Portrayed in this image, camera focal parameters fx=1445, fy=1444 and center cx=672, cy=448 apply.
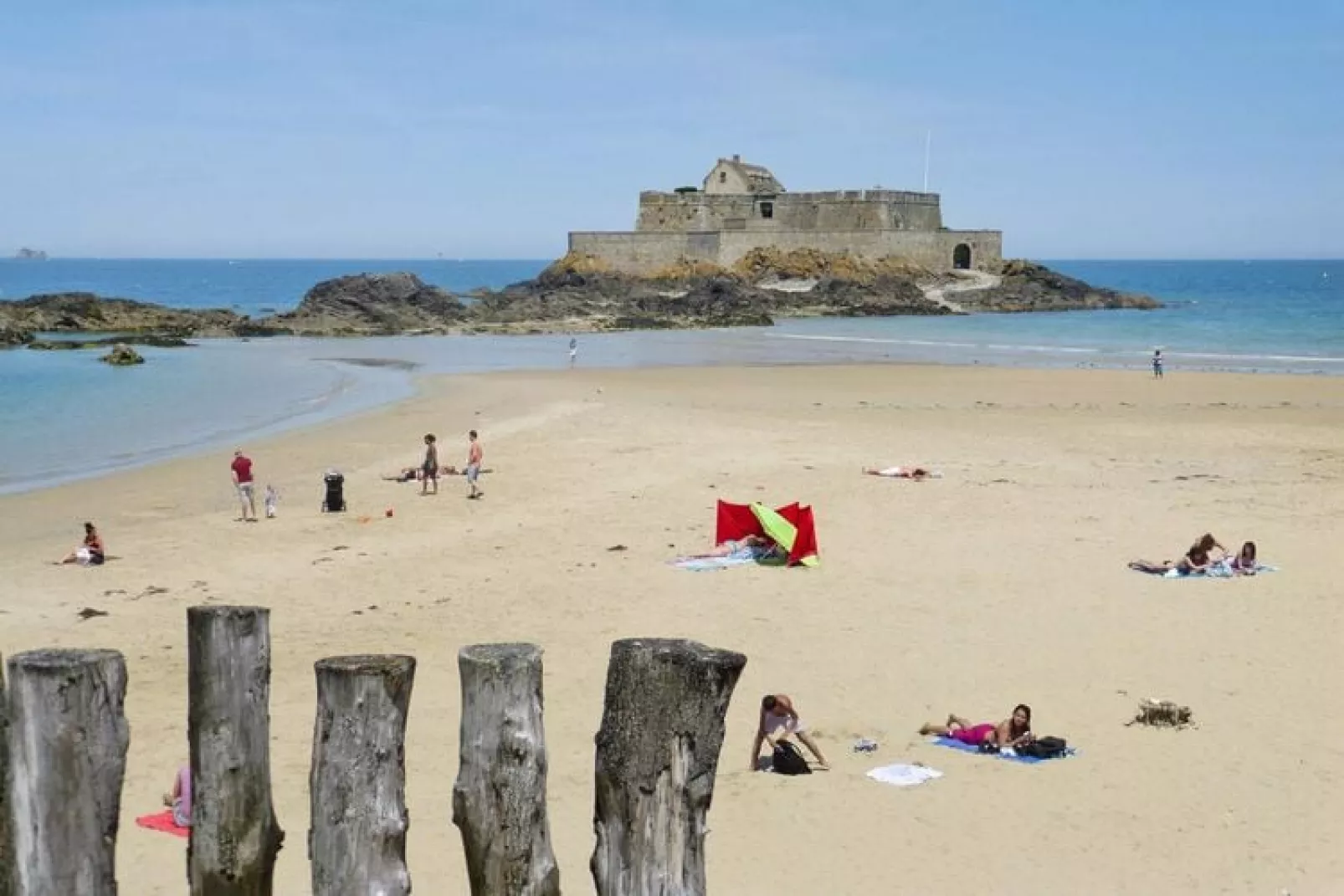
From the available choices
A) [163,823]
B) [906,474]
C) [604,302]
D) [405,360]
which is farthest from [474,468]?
[604,302]

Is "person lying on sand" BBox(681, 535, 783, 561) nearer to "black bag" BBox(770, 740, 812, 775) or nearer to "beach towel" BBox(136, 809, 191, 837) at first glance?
"black bag" BBox(770, 740, 812, 775)

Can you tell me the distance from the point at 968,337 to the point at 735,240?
25417 mm

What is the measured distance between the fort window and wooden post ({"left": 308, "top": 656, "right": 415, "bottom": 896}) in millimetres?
84008

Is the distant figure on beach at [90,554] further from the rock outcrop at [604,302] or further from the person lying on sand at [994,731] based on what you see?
the rock outcrop at [604,302]

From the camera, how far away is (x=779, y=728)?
8641 mm

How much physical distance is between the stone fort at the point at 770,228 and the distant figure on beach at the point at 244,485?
64472mm

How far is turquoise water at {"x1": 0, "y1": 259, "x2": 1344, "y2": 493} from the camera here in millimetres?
28500

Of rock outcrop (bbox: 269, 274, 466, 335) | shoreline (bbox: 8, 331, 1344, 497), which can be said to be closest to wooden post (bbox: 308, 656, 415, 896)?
shoreline (bbox: 8, 331, 1344, 497)

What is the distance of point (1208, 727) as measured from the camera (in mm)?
9328

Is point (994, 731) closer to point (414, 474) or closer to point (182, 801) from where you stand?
point (182, 801)

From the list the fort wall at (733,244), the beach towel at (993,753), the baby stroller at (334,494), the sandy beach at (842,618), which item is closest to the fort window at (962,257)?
the fort wall at (733,244)

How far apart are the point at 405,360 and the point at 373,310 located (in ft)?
64.7

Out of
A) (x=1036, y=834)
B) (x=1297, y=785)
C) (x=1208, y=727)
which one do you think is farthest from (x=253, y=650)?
(x=1208, y=727)

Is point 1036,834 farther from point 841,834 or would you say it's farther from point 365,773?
point 365,773
